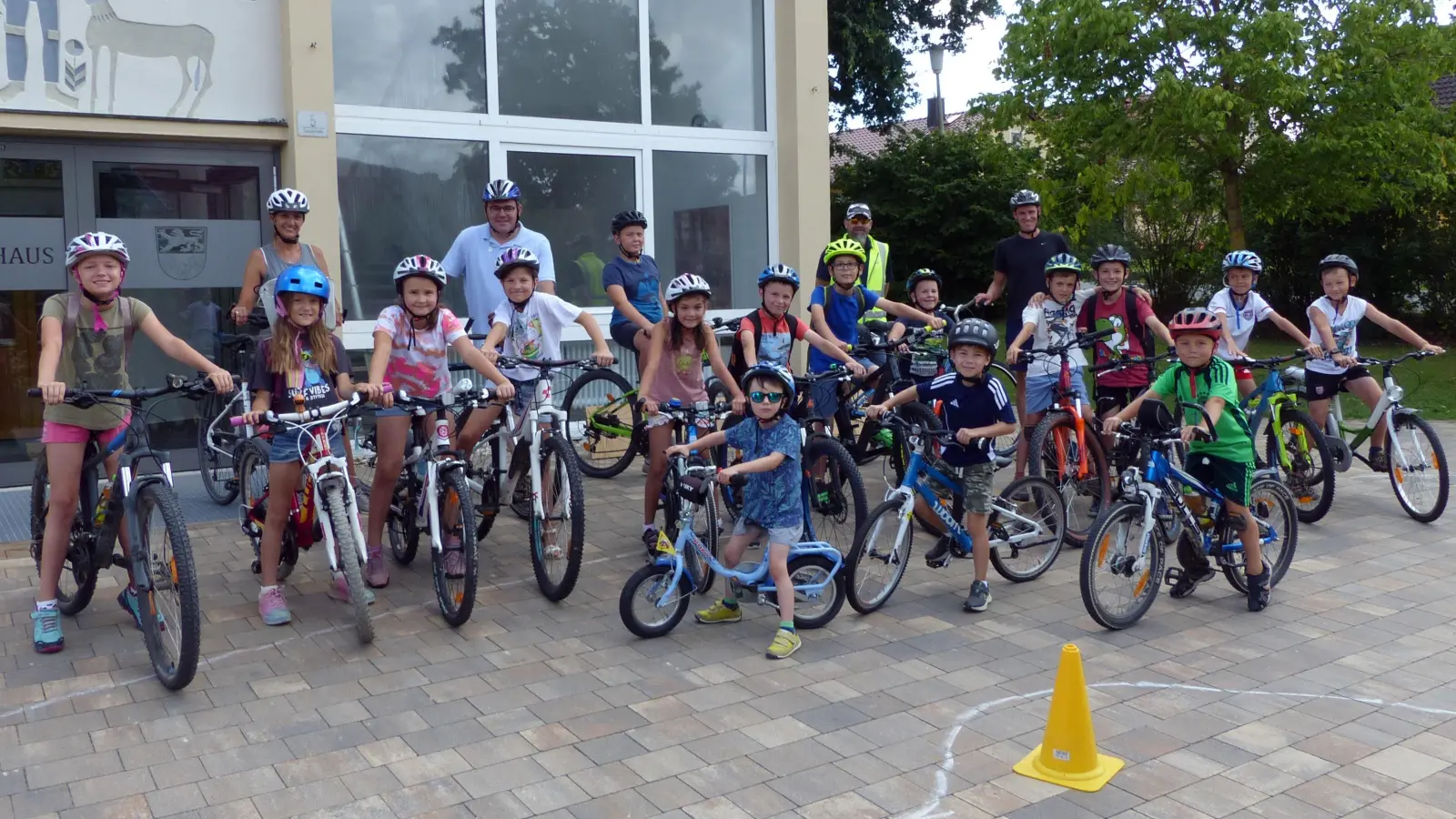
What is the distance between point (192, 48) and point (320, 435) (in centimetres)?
476

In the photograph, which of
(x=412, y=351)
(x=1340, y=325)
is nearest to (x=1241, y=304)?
(x=1340, y=325)

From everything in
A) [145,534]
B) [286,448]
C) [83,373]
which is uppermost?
[83,373]

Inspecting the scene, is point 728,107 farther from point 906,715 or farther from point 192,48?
point 906,715

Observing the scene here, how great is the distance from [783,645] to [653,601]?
0.64 m

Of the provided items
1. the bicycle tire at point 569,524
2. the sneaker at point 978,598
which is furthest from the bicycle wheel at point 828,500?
the bicycle tire at point 569,524

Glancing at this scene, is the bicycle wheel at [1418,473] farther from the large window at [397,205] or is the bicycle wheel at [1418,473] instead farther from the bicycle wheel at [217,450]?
the bicycle wheel at [217,450]

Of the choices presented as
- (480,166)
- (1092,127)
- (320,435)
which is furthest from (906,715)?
(1092,127)

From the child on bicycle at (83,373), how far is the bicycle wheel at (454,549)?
113 centimetres

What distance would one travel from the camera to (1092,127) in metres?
17.3

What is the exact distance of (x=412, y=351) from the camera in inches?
250

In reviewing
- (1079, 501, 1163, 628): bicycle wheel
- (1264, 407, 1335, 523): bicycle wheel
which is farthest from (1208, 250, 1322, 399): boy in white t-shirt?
(1079, 501, 1163, 628): bicycle wheel

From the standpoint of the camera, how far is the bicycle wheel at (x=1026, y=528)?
6691 mm

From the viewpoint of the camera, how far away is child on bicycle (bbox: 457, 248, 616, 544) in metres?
6.76

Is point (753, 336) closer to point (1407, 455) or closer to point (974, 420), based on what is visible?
point (974, 420)
